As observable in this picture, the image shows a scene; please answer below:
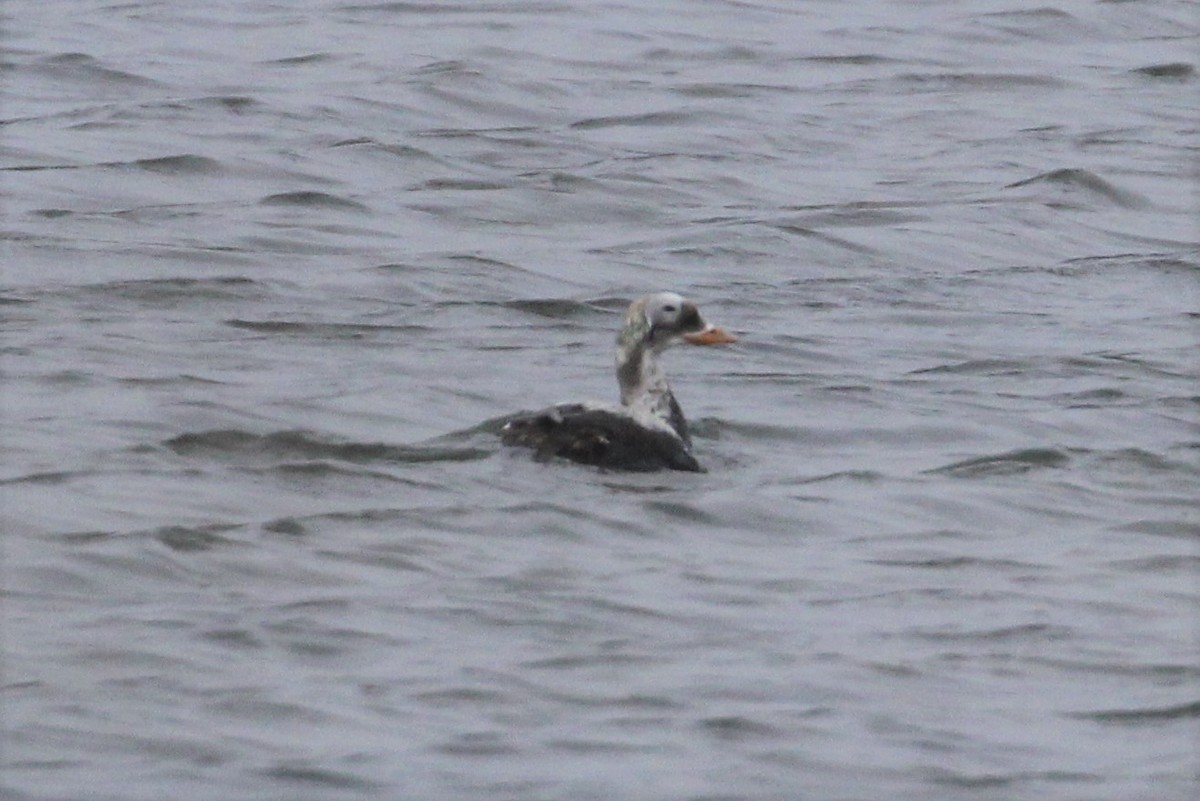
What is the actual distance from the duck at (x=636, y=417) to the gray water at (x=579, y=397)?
0.13 metres

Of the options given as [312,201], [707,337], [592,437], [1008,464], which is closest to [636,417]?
[592,437]

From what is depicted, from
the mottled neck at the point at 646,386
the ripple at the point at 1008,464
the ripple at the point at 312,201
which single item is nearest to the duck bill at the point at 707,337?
the mottled neck at the point at 646,386

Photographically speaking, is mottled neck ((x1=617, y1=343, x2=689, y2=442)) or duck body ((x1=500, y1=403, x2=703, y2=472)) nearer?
duck body ((x1=500, y1=403, x2=703, y2=472))

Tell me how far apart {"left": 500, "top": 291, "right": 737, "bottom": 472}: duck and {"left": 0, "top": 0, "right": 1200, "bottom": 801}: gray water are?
13 centimetres

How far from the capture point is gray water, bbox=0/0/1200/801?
10.1m

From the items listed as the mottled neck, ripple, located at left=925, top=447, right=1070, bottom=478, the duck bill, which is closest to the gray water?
ripple, located at left=925, top=447, right=1070, bottom=478

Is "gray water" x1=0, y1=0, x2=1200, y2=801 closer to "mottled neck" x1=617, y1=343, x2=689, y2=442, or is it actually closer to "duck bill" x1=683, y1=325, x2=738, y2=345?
"mottled neck" x1=617, y1=343, x2=689, y2=442

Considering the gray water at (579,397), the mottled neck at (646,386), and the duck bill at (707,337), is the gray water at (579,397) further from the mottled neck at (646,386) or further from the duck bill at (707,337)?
the duck bill at (707,337)

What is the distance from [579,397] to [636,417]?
179cm

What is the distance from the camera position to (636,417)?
13875mm

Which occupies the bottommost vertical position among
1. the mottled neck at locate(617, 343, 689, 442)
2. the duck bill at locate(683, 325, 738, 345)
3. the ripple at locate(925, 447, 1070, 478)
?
the ripple at locate(925, 447, 1070, 478)

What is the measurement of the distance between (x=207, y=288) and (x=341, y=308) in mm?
775

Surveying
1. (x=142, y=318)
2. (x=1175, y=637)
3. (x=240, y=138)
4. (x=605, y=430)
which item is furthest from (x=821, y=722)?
(x=240, y=138)

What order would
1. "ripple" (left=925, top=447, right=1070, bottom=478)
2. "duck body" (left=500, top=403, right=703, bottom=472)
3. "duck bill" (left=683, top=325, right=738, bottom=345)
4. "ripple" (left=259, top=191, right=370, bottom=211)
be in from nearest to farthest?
1. "duck body" (left=500, top=403, right=703, bottom=472)
2. "ripple" (left=925, top=447, right=1070, bottom=478)
3. "duck bill" (left=683, top=325, right=738, bottom=345)
4. "ripple" (left=259, top=191, right=370, bottom=211)
